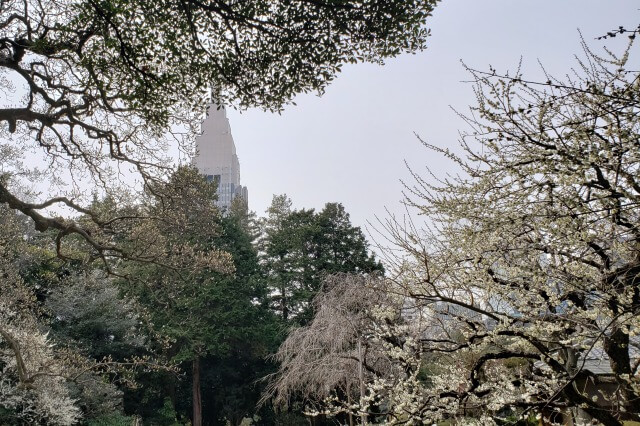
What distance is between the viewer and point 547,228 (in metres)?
2.76

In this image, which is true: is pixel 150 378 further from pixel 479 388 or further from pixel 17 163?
pixel 479 388

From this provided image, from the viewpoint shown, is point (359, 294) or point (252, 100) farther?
point (359, 294)

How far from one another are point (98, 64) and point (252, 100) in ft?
4.23

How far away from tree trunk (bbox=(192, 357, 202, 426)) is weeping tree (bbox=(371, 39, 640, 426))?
1835 centimetres

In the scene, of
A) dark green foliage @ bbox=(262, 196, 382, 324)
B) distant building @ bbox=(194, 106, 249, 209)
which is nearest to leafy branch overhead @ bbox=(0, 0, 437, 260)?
dark green foliage @ bbox=(262, 196, 382, 324)

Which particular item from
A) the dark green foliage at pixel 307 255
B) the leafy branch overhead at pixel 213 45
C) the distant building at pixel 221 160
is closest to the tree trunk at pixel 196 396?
the dark green foliage at pixel 307 255

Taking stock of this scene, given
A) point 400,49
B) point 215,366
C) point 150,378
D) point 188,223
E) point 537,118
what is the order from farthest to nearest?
point 215,366
point 150,378
point 188,223
point 400,49
point 537,118

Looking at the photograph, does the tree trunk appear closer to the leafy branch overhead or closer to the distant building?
the leafy branch overhead

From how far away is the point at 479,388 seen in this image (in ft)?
13.6

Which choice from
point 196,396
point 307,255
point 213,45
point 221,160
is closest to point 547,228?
point 213,45

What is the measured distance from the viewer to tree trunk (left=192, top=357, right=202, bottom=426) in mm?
20438

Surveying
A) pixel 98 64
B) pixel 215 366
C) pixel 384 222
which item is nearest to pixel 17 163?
pixel 98 64

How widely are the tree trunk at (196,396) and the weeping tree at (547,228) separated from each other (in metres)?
18.4

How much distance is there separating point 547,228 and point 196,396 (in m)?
20.8
